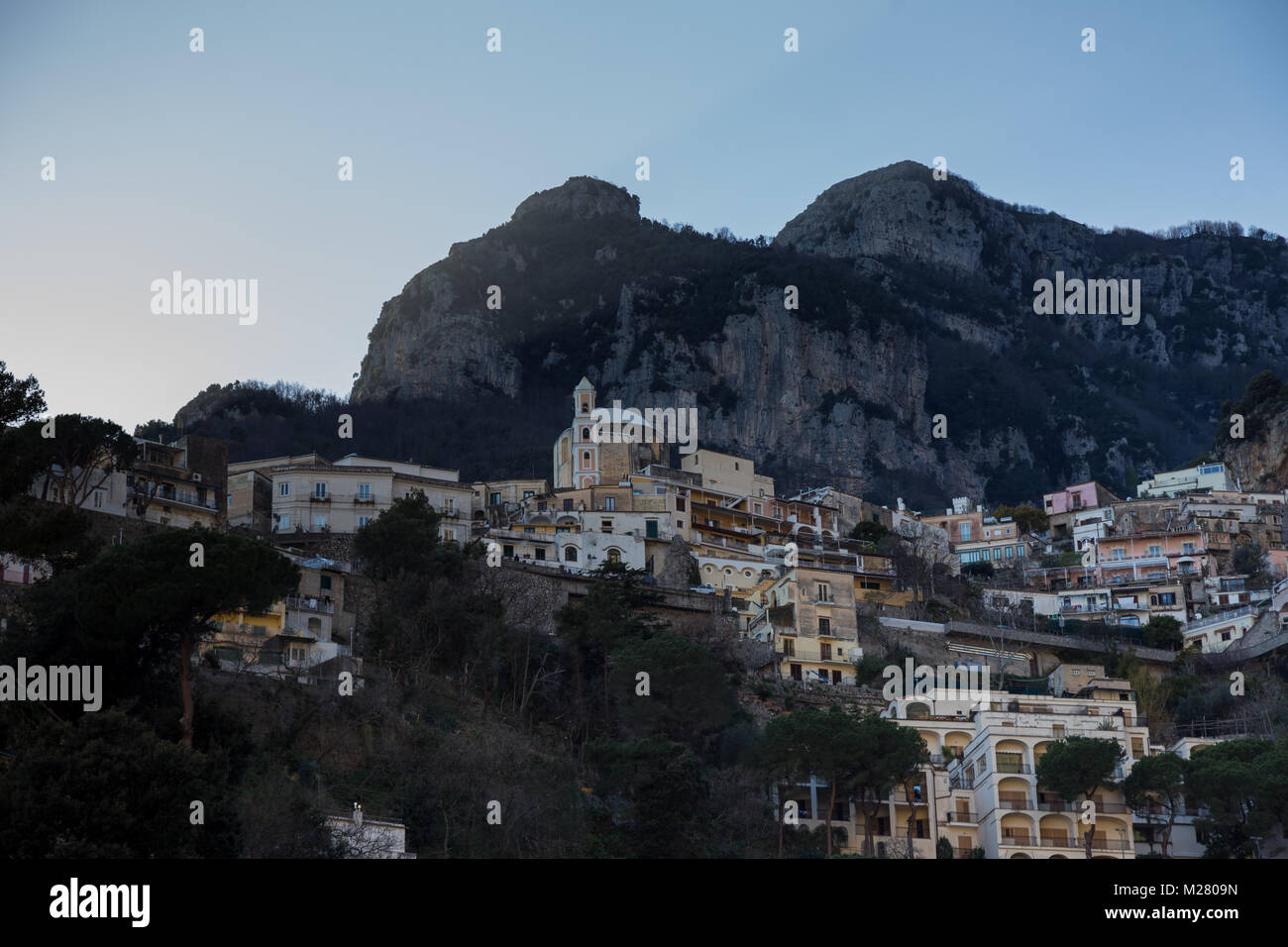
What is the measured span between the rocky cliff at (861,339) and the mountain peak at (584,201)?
0.87 ft

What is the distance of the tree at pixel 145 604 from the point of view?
105ft

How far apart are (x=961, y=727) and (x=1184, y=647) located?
70.0 feet

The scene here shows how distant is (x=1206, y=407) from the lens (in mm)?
147875

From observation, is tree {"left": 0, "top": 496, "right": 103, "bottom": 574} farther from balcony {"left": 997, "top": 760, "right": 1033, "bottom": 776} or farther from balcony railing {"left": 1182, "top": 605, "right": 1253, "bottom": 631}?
balcony railing {"left": 1182, "top": 605, "right": 1253, "bottom": 631}

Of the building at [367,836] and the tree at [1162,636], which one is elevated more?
the tree at [1162,636]

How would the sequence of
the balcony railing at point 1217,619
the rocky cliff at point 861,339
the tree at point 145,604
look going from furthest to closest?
the rocky cliff at point 861,339
the balcony railing at point 1217,619
the tree at point 145,604

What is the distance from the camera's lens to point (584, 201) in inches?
6403

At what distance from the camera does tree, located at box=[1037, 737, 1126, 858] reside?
43.8 metres

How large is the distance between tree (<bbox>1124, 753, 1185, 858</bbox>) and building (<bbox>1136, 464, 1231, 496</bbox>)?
47.5 meters

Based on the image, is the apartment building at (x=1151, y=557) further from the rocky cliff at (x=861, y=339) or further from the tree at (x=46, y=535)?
the tree at (x=46, y=535)

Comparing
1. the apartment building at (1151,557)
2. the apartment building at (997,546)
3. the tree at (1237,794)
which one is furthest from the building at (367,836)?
the apartment building at (997,546)
